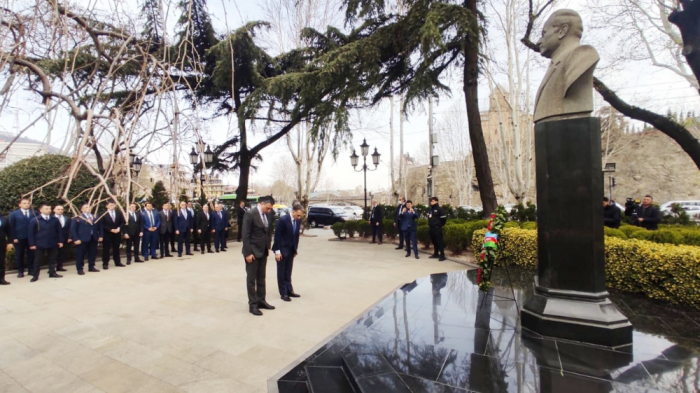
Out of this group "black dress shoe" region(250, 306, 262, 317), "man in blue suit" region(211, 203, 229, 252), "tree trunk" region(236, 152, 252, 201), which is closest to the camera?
"black dress shoe" region(250, 306, 262, 317)

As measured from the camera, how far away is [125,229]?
10.8 m

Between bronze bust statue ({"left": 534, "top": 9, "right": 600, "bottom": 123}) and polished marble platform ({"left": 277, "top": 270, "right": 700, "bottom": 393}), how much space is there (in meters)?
2.46

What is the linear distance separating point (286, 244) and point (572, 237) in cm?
441

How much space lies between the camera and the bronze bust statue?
12.9 feet

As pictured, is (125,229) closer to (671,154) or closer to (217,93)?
(217,93)

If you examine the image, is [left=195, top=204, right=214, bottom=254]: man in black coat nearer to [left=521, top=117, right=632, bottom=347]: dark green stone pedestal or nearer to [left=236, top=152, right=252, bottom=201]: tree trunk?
[left=236, top=152, right=252, bottom=201]: tree trunk

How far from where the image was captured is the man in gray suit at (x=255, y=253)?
229 inches

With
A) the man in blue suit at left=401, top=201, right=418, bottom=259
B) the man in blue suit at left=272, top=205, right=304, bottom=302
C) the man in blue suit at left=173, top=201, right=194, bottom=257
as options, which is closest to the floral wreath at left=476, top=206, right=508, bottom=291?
the man in blue suit at left=272, top=205, right=304, bottom=302

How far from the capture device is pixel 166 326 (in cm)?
519

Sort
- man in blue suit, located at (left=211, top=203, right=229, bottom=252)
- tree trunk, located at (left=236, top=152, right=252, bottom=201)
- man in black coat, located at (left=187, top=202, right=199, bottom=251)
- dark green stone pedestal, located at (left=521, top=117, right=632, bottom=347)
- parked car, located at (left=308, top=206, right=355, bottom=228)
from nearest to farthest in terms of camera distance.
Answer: dark green stone pedestal, located at (left=521, top=117, right=632, bottom=347)
man in black coat, located at (left=187, top=202, right=199, bottom=251)
man in blue suit, located at (left=211, top=203, right=229, bottom=252)
tree trunk, located at (left=236, top=152, right=252, bottom=201)
parked car, located at (left=308, top=206, right=355, bottom=228)

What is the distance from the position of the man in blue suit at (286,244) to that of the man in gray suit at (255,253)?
1.18ft

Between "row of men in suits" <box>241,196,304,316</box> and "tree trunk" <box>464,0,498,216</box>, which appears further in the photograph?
"tree trunk" <box>464,0,498,216</box>

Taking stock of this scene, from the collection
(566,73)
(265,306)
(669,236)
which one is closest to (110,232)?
(265,306)

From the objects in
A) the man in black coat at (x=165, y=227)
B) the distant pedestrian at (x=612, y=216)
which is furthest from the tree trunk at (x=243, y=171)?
the distant pedestrian at (x=612, y=216)
